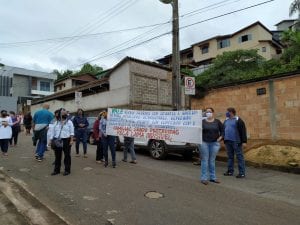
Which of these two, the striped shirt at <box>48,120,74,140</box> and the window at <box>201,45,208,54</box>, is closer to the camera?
the striped shirt at <box>48,120,74,140</box>

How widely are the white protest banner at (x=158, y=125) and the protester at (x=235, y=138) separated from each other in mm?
840


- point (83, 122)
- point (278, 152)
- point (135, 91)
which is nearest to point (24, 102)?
point (135, 91)

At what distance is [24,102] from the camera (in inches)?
1981

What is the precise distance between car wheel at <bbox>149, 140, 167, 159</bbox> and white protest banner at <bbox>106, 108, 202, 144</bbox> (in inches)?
44.0

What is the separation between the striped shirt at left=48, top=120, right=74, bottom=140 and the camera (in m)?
8.43

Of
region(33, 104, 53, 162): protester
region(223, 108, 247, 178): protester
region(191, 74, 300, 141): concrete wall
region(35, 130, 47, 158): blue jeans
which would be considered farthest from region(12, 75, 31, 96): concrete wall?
region(223, 108, 247, 178): protester

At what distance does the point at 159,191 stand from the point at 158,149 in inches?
194

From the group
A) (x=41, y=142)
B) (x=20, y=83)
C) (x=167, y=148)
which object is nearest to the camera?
(x=41, y=142)

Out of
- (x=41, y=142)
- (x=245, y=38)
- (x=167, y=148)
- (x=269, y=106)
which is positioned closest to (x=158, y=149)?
(x=167, y=148)

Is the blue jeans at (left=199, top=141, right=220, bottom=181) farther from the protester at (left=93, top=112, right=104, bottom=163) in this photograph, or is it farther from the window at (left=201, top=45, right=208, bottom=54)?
the window at (left=201, top=45, right=208, bottom=54)

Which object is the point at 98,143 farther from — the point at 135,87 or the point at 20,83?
the point at 20,83

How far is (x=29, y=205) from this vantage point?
604 cm

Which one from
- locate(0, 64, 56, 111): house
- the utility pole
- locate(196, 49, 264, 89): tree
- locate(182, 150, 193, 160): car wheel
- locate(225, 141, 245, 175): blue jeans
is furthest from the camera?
locate(0, 64, 56, 111): house

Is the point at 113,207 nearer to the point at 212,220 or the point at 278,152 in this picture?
the point at 212,220
